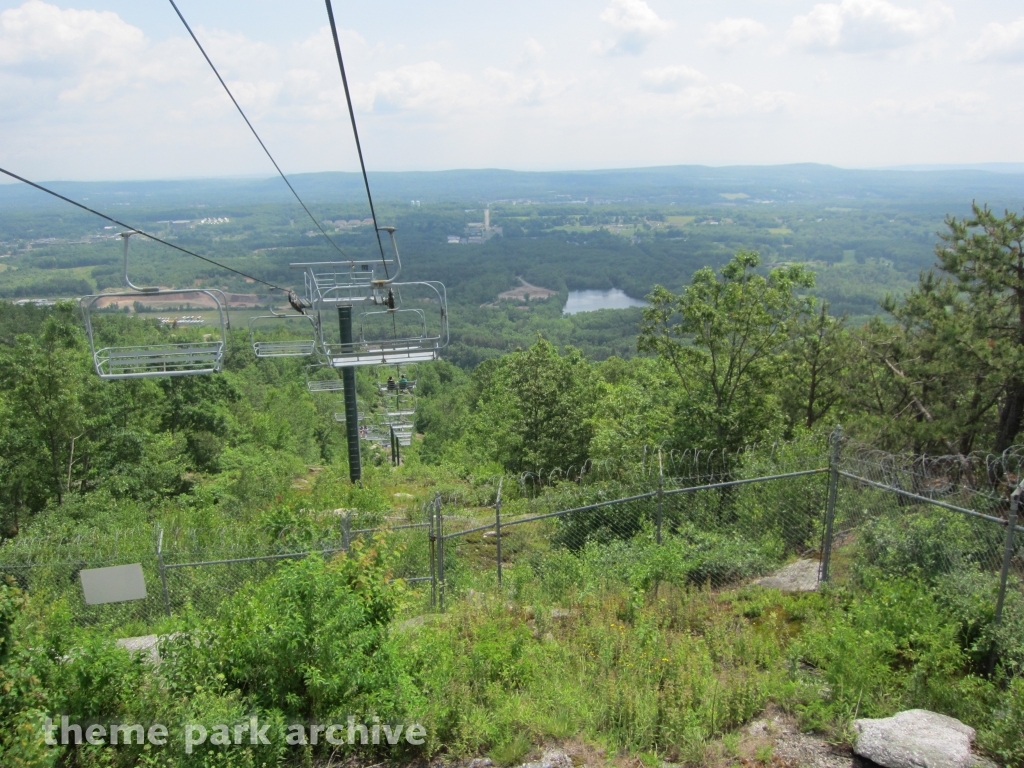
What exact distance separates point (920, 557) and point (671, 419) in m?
10.3

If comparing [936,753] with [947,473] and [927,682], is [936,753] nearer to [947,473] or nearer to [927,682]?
[927,682]

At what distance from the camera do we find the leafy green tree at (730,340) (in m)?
16.2

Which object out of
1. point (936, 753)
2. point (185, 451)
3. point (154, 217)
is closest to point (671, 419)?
point (936, 753)

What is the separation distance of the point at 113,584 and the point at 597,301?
143 m

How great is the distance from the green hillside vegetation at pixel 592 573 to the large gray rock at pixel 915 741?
0.23 m

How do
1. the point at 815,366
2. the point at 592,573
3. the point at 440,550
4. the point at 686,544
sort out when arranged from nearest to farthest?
the point at 440,550, the point at 592,573, the point at 686,544, the point at 815,366

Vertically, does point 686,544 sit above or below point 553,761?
below

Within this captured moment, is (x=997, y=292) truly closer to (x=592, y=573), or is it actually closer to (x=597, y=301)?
(x=592, y=573)

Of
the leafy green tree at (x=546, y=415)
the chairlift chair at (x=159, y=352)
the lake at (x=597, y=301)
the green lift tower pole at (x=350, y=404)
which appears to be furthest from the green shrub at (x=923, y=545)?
the lake at (x=597, y=301)

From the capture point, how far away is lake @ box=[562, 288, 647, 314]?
13790 cm

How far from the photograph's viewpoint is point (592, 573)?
9.25m

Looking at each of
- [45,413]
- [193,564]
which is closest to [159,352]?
[193,564]

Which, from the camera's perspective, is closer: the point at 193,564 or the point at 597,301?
the point at 193,564

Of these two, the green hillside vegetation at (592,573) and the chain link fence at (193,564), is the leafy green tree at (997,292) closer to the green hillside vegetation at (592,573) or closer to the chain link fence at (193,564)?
the green hillside vegetation at (592,573)
